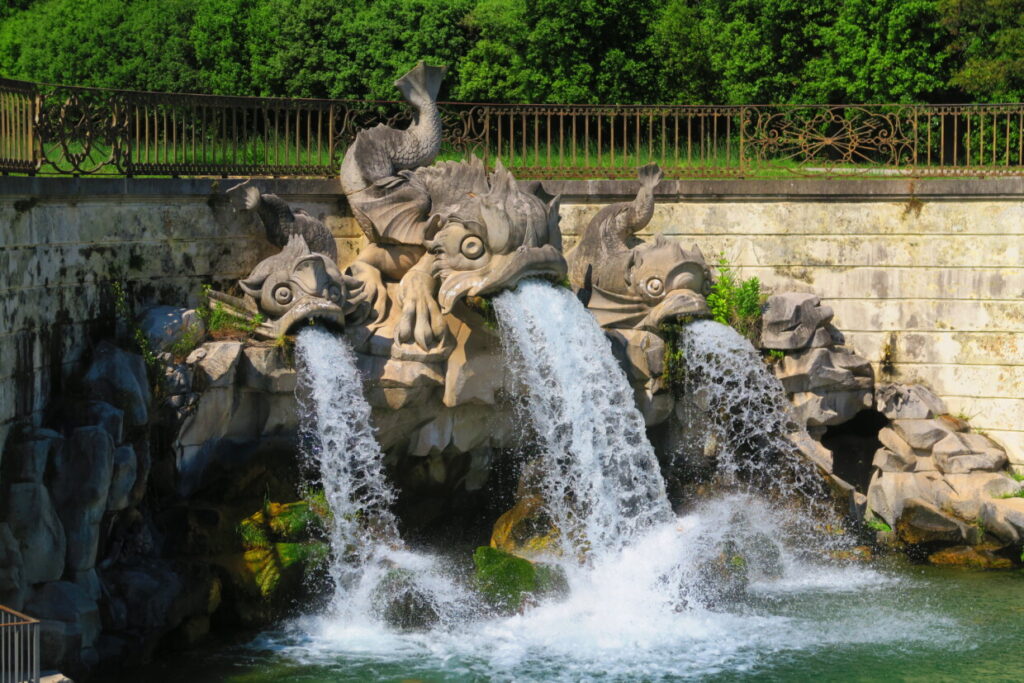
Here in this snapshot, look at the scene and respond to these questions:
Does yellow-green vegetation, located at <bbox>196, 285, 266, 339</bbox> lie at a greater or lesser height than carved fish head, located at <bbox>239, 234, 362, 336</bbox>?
lesser

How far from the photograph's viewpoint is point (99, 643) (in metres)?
10.7

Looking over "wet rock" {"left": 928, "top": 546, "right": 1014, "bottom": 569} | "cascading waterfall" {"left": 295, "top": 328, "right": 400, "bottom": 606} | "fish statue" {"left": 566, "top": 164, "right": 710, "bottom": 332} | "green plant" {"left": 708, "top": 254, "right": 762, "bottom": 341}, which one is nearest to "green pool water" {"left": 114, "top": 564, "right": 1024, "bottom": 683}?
"cascading waterfall" {"left": 295, "top": 328, "right": 400, "bottom": 606}

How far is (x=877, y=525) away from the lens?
584 inches

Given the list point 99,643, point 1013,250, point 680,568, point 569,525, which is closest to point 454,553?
Answer: point 569,525

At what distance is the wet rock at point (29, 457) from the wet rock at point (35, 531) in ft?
0.25


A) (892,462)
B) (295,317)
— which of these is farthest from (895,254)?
(295,317)

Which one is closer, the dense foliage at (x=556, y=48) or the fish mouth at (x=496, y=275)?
the fish mouth at (x=496, y=275)

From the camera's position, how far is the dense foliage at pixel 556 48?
20891 millimetres

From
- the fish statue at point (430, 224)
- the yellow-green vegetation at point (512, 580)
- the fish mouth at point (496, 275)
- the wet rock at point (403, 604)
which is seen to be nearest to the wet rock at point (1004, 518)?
the yellow-green vegetation at point (512, 580)

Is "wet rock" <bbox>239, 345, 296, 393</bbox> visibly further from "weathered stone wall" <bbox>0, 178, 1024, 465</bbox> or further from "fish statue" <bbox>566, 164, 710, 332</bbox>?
"fish statue" <bbox>566, 164, 710, 332</bbox>

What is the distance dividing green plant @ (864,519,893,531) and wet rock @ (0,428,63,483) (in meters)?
7.67

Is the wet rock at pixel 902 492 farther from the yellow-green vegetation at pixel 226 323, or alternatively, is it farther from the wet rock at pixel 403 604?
the yellow-green vegetation at pixel 226 323

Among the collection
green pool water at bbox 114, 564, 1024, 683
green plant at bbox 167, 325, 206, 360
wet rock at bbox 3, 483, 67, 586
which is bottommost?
green pool water at bbox 114, 564, 1024, 683

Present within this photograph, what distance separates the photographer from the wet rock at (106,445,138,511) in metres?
10.9
